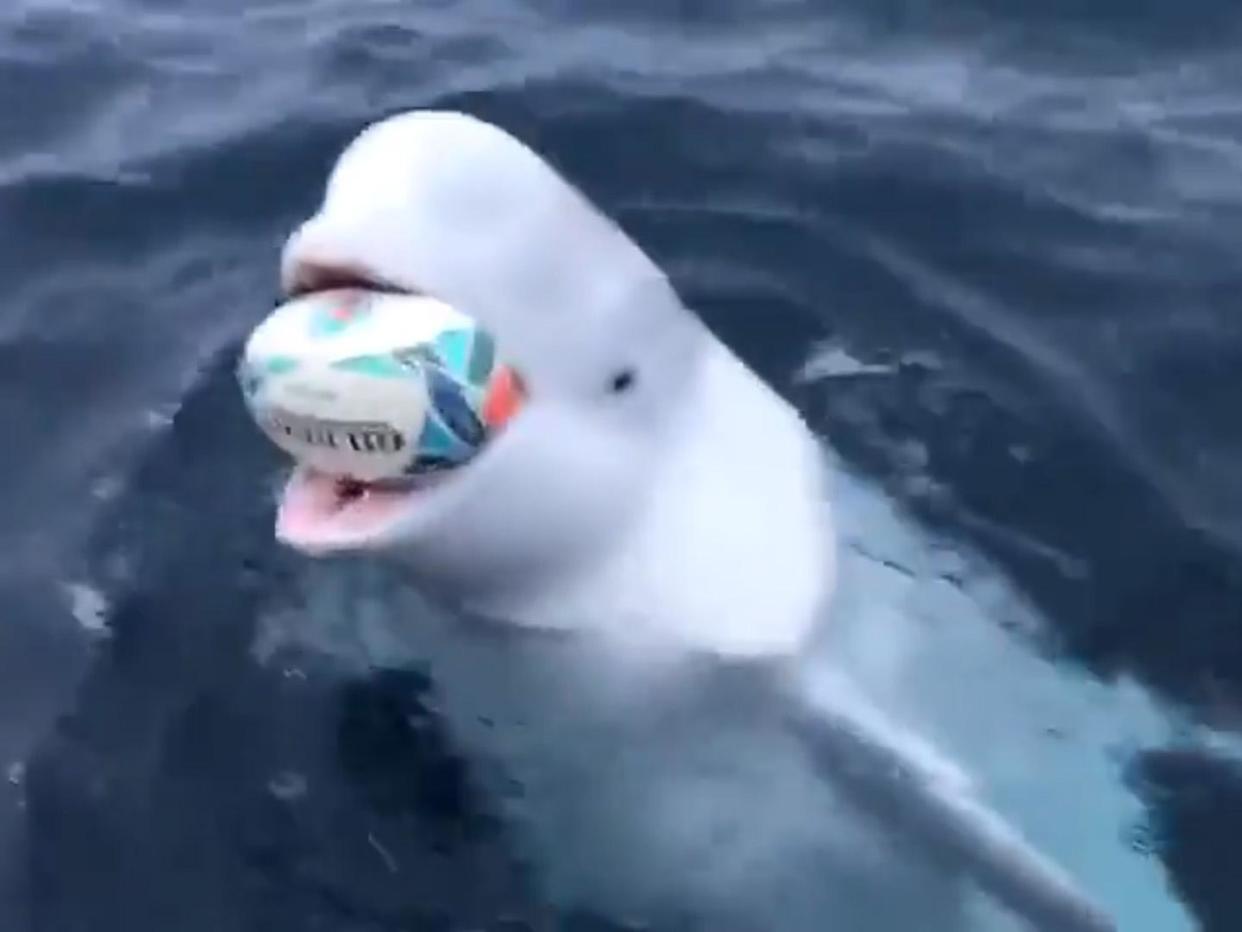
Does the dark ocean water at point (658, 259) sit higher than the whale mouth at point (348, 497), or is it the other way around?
the whale mouth at point (348, 497)

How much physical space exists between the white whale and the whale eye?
Answer: 0.03 ft

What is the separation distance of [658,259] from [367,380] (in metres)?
4.11

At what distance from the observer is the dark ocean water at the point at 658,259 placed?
790cm

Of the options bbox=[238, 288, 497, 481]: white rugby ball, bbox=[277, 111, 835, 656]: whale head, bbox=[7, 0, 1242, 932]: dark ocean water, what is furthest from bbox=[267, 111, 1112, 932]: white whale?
bbox=[7, 0, 1242, 932]: dark ocean water

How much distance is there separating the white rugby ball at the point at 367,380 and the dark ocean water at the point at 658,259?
5.02 feet

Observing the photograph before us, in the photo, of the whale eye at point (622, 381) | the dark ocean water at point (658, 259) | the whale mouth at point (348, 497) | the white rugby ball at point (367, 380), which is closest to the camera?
the white rugby ball at point (367, 380)

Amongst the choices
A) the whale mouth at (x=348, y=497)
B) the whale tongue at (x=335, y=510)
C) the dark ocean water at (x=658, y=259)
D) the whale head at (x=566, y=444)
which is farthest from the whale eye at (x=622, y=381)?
the dark ocean water at (x=658, y=259)

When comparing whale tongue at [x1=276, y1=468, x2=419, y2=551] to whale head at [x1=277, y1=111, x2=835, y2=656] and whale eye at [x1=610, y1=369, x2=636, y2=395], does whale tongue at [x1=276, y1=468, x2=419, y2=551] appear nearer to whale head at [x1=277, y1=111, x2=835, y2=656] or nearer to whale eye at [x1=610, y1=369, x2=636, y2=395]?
whale head at [x1=277, y1=111, x2=835, y2=656]

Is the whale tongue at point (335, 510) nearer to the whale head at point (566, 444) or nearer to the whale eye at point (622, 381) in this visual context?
the whale head at point (566, 444)

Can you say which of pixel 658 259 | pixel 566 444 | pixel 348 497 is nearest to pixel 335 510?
pixel 348 497

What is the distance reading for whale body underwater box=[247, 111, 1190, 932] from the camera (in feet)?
23.0

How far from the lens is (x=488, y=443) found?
22.8 ft

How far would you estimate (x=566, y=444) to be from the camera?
7.16m

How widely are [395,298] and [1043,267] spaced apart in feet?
15.0
